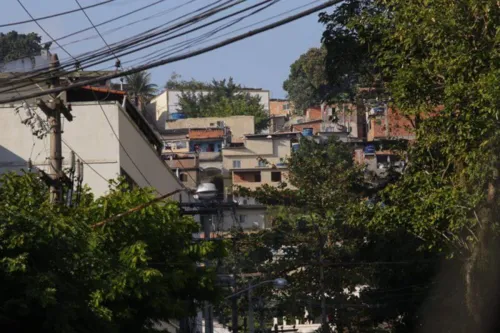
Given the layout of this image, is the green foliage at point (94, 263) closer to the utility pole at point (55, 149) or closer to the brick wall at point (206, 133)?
the utility pole at point (55, 149)

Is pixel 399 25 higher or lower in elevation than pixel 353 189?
higher

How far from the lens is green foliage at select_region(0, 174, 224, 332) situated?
14.8 m

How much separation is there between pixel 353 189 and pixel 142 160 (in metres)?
7.13

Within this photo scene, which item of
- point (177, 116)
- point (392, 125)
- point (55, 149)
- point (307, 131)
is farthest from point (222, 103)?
point (55, 149)

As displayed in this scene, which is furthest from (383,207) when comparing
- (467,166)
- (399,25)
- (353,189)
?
(353,189)

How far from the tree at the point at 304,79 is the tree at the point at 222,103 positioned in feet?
15.4

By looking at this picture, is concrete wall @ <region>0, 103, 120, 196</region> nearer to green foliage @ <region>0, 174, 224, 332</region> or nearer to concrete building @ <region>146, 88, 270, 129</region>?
green foliage @ <region>0, 174, 224, 332</region>

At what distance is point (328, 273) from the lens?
3553cm

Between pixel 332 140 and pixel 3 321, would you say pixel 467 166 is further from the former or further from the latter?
pixel 332 140

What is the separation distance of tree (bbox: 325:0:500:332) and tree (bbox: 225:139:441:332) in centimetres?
724

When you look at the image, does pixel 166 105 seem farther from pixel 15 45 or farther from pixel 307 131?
pixel 307 131

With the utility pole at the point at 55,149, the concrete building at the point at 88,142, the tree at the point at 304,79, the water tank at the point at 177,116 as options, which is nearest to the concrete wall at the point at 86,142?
the concrete building at the point at 88,142

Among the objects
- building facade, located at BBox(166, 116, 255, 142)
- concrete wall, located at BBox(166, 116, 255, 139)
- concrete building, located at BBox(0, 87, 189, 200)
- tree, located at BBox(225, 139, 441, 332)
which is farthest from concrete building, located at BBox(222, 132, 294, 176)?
concrete building, located at BBox(0, 87, 189, 200)

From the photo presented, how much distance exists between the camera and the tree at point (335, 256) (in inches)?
1157
